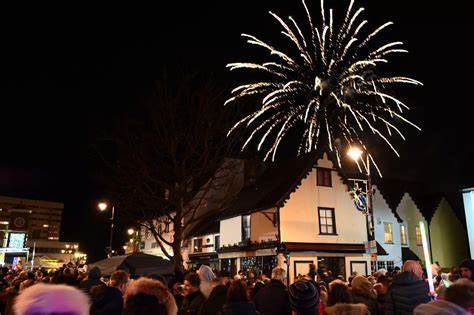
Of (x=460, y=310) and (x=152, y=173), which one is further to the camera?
(x=152, y=173)

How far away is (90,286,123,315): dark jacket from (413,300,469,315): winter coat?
4.83m

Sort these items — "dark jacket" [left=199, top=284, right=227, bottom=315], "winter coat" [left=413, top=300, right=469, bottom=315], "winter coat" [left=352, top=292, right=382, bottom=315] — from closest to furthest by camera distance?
"winter coat" [left=413, top=300, right=469, bottom=315]
"dark jacket" [left=199, top=284, right=227, bottom=315]
"winter coat" [left=352, top=292, right=382, bottom=315]

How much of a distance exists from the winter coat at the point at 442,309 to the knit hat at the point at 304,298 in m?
2.44


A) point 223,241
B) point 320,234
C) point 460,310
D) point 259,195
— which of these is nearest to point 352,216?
point 320,234

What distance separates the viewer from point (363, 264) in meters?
31.2

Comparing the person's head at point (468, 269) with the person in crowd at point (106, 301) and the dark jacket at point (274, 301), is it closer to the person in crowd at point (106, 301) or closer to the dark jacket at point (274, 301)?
the dark jacket at point (274, 301)

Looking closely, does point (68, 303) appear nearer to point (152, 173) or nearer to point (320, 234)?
point (152, 173)

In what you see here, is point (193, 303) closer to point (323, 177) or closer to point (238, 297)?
point (238, 297)

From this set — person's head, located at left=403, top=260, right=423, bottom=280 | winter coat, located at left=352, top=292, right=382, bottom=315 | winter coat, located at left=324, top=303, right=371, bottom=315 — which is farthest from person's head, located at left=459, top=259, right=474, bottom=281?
winter coat, located at left=324, top=303, right=371, bottom=315

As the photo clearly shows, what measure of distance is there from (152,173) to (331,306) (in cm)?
2113

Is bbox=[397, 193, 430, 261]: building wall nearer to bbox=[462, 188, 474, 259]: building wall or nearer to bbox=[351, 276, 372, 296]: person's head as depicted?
bbox=[462, 188, 474, 259]: building wall

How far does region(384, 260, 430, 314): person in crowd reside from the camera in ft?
22.6

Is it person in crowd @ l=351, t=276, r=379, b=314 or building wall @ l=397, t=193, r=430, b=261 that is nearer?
person in crowd @ l=351, t=276, r=379, b=314

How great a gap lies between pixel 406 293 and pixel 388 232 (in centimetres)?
2915
